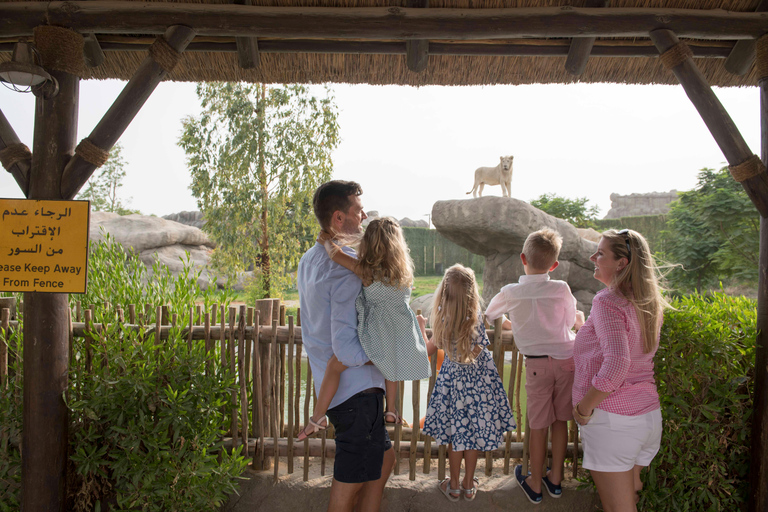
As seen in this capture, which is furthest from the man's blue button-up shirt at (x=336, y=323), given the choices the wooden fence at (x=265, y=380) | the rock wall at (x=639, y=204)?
the rock wall at (x=639, y=204)

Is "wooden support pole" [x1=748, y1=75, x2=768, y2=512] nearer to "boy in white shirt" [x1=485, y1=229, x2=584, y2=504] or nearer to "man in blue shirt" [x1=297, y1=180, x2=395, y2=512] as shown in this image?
"boy in white shirt" [x1=485, y1=229, x2=584, y2=504]

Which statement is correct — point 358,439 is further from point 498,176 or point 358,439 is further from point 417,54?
point 498,176

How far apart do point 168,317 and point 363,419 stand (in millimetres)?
1472

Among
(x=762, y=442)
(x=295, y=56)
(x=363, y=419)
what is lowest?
(x=762, y=442)

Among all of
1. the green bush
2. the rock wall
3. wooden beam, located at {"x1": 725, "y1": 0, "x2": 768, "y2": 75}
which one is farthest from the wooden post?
the rock wall

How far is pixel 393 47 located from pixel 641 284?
1.92 m

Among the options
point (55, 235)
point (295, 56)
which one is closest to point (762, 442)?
point (295, 56)

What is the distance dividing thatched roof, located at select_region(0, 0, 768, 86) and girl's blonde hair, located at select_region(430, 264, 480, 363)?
1.43 metres

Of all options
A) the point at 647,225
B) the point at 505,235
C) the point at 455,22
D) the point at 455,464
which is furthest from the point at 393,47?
the point at 647,225

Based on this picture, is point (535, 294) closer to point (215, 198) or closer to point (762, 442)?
point (762, 442)

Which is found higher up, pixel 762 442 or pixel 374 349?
pixel 374 349

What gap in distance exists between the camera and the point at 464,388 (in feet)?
8.41

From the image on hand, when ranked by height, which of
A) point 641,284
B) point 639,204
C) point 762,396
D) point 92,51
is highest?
point 639,204

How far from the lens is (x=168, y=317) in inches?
112
